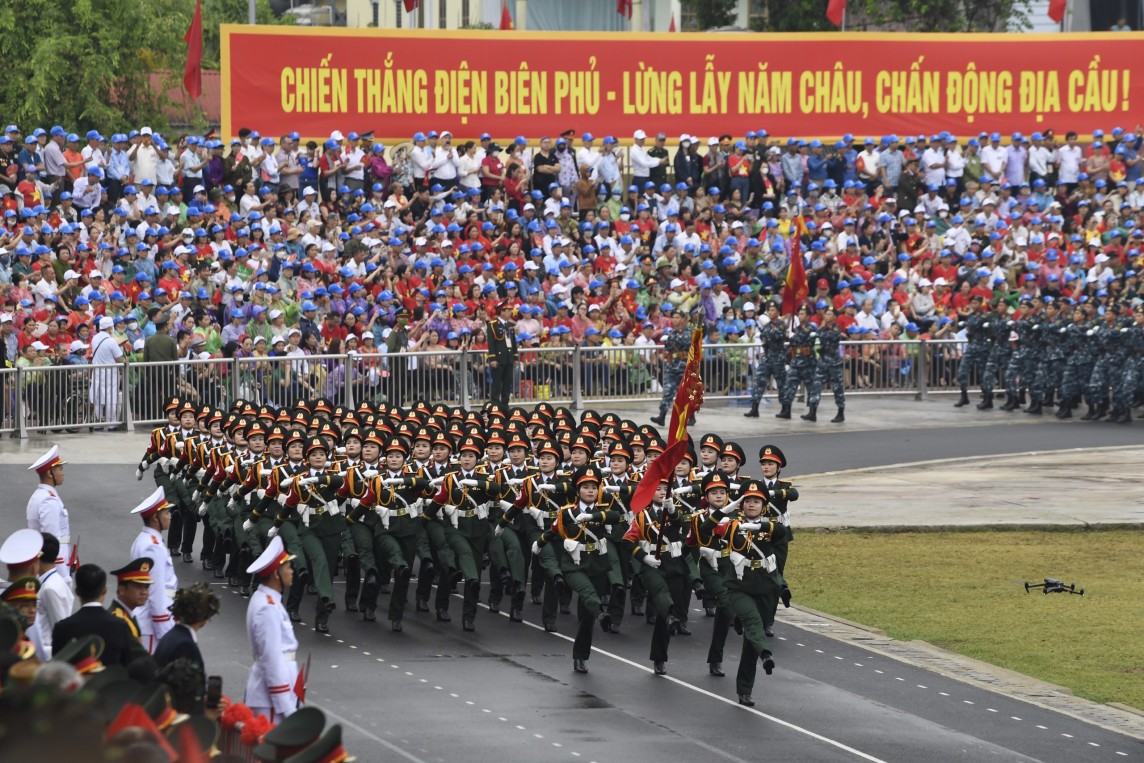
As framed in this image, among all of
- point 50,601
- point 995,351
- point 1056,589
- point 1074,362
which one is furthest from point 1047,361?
point 50,601

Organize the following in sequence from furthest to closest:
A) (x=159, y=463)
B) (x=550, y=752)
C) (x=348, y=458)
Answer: (x=159, y=463)
(x=348, y=458)
(x=550, y=752)

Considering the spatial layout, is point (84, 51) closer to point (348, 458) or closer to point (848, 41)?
point (848, 41)

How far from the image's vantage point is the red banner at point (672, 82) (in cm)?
3359

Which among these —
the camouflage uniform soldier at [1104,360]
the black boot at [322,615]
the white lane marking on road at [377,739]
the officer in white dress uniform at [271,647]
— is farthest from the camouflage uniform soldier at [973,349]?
the officer in white dress uniform at [271,647]

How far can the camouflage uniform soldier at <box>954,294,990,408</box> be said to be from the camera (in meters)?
30.6

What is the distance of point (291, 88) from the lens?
33.4 metres

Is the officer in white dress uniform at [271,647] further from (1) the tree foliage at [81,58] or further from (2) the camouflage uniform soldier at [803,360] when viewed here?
(1) the tree foliage at [81,58]

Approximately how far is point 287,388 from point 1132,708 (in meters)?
14.3

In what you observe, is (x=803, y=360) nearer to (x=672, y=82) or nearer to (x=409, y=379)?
(x=409, y=379)

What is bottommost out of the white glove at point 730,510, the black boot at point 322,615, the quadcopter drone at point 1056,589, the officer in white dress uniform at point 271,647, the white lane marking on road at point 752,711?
the white lane marking on road at point 752,711

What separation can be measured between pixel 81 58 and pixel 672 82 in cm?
1334

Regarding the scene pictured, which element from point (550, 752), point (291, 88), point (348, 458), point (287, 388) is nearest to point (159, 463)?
point (348, 458)

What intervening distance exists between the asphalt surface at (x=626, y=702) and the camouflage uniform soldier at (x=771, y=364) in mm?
11391

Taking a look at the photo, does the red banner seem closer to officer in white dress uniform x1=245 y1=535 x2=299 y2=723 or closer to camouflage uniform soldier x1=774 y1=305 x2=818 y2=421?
camouflage uniform soldier x1=774 y1=305 x2=818 y2=421
